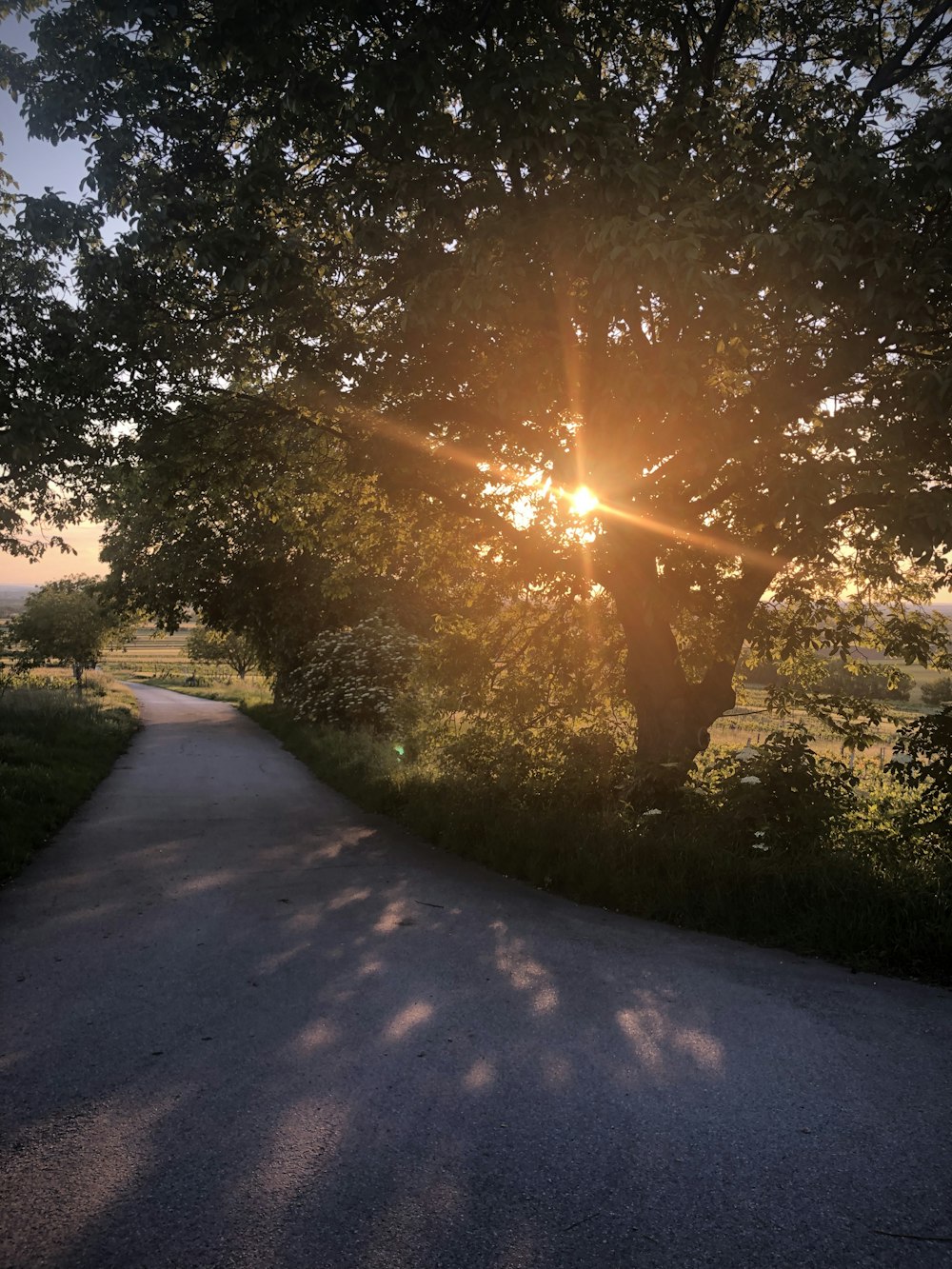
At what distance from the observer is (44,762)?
1234cm

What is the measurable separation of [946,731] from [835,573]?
3.91 m

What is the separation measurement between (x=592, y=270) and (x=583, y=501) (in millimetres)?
3011

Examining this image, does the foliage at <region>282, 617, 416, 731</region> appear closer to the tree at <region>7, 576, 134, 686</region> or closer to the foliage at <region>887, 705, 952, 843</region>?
the foliage at <region>887, 705, 952, 843</region>

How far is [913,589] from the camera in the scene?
400 inches

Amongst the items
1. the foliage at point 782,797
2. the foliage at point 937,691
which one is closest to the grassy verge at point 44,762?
the foliage at point 782,797

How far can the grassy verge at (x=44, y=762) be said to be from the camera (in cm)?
862

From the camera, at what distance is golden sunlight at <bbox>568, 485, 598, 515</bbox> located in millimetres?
8547

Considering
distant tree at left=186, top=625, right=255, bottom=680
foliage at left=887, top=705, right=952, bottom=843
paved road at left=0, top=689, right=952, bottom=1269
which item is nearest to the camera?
paved road at left=0, top=689, right=952, bottom=1269

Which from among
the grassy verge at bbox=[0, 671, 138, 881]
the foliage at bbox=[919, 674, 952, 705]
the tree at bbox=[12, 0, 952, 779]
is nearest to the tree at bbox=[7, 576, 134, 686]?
the grassy verge at bbox=[0, 671, 138, 881]

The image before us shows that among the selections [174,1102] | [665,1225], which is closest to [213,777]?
[174,1102]

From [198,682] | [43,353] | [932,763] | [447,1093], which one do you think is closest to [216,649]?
[198,682]

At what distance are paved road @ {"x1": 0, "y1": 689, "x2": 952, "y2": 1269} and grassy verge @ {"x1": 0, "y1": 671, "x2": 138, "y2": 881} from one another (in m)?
2.28

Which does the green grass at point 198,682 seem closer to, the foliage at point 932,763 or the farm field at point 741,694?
the farm field at point 741,694

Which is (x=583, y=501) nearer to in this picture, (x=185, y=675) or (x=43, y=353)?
(x=43, y=353)
